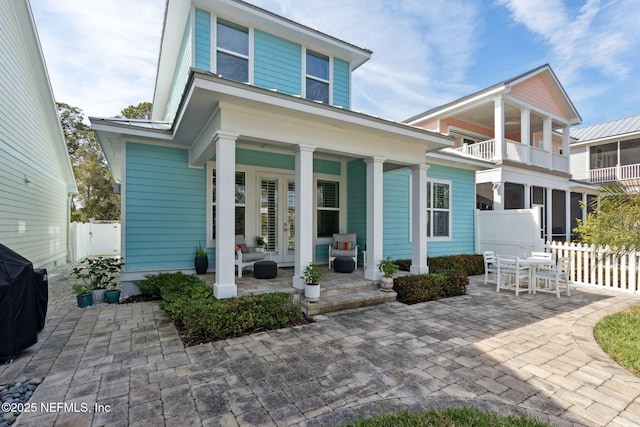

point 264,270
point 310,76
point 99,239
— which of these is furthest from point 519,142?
point 99,239

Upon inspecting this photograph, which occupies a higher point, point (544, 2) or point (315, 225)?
point (544, 2)

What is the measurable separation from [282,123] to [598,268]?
823cm

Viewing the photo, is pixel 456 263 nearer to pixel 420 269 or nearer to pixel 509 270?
pixel 509 270

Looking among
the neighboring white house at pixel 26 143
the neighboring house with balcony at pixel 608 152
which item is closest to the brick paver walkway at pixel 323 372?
the neighboring white house at pixel 26 143

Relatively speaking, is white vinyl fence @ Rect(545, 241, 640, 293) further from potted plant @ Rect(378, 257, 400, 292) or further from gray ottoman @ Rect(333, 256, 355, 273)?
gray ottoman @ Rect(333, 256, 355, 273)

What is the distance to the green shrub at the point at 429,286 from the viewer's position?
18.7 feet

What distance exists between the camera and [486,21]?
826cm

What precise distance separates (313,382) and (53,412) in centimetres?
211

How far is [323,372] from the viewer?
2945 mm

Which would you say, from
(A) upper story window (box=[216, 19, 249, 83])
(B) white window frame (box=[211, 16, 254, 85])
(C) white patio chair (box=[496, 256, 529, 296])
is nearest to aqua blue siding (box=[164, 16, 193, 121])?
(B) white window frame (box=[211, 16, 254, 85])

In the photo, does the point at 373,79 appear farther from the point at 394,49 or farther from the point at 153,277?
the point at 153,277

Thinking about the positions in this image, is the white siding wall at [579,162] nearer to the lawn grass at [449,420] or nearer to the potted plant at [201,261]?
the lawn grass at [449,420]

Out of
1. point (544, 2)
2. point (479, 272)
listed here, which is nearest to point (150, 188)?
point (479, 272)

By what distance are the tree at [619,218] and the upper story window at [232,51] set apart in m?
8.14
